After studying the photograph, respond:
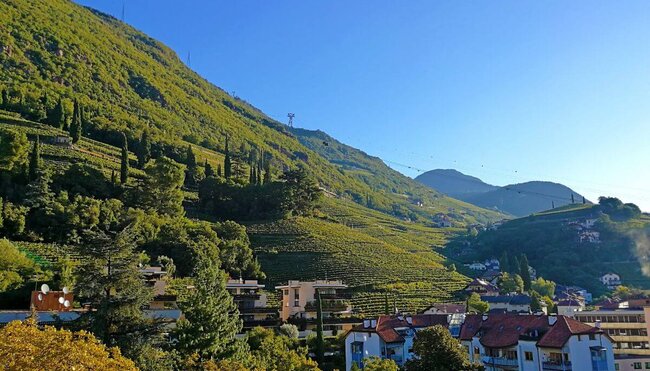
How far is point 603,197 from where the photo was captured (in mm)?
150750

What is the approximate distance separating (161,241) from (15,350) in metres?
53.9

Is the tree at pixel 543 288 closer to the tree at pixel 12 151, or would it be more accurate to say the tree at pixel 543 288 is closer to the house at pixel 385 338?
the house at pixel 385 338

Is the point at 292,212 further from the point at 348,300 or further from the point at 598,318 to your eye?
the point at 598,318

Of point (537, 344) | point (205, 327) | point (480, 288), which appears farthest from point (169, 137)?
point (537, 344)

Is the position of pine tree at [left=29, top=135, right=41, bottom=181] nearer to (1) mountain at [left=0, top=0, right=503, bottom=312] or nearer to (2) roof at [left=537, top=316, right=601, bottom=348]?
(1) mountain at [left=0, top=0, right=503, bottom=312]

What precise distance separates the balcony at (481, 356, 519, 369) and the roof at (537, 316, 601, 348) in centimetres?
312

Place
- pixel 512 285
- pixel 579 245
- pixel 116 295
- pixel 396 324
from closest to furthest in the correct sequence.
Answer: pixel 116 295, pixel 396 324, pixel 512 285, pixel 579 245

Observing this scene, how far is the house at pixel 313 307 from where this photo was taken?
188 feet

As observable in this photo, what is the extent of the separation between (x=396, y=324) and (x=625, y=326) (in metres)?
28.6

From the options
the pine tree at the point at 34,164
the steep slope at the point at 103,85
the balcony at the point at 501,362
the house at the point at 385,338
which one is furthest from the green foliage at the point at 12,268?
the steep slope at the point at 103,85

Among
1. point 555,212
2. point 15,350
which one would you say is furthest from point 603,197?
point 15,350

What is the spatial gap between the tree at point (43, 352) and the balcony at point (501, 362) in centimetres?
3782

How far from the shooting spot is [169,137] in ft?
425

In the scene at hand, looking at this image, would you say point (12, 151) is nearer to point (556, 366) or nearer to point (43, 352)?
point (43, 352)
